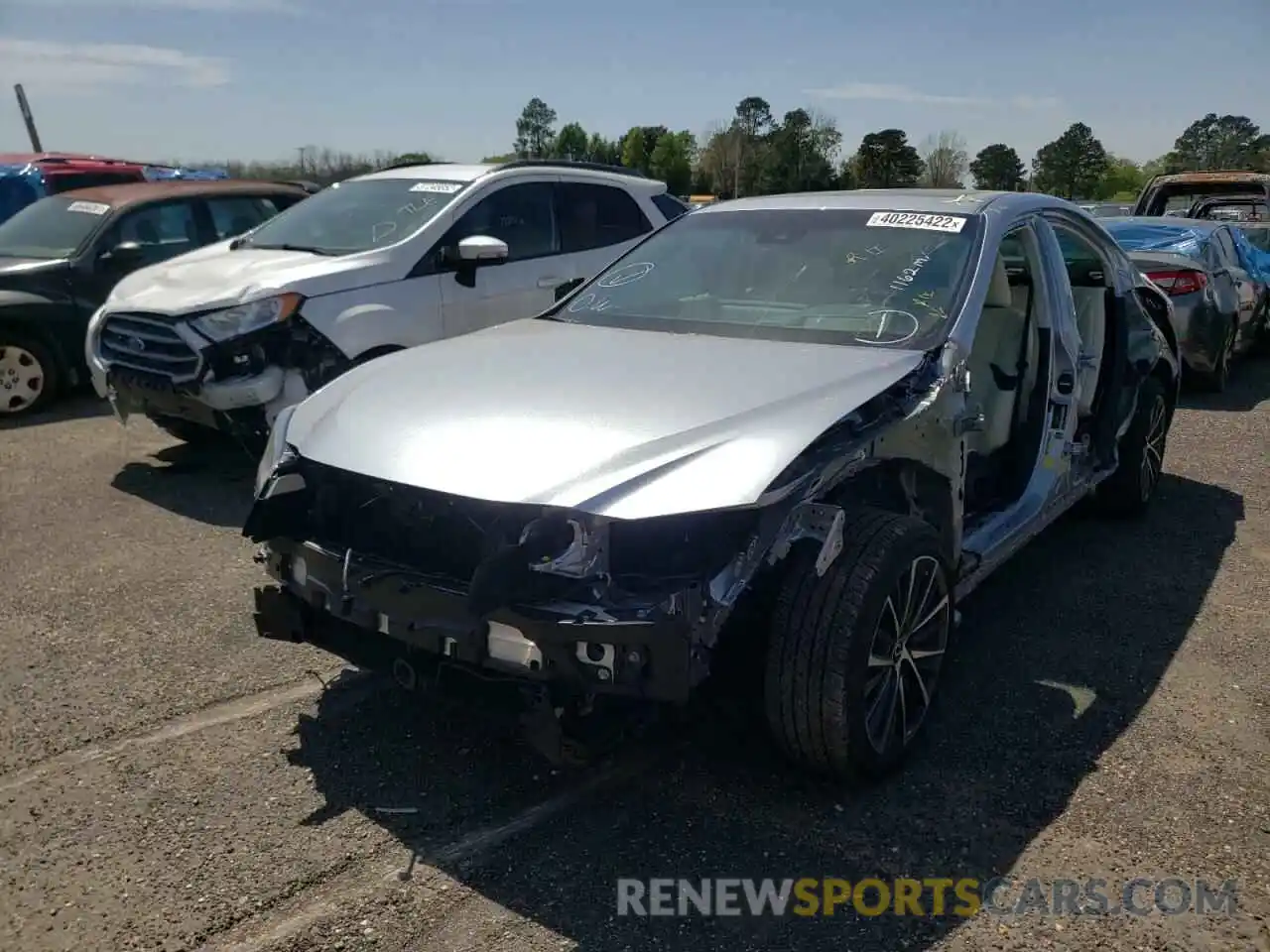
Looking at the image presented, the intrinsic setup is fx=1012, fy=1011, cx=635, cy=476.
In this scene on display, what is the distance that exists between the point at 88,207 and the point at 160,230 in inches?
26.2

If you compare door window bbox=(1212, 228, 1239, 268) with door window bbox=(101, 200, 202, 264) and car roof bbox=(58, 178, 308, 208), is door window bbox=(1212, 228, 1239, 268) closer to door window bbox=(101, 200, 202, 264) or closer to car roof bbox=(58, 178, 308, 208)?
car roof bbox=(58, 178, 308, 208)

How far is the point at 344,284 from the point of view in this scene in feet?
19.8

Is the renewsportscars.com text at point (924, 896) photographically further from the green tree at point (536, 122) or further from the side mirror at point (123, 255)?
the green tree at point (536, 122)

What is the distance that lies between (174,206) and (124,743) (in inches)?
269

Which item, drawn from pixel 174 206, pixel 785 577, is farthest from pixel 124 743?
pixel 174 206

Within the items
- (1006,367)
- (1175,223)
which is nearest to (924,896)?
(1006,367)

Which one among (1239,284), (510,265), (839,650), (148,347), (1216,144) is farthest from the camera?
(1216,144)

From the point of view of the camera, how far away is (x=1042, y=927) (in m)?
2.53

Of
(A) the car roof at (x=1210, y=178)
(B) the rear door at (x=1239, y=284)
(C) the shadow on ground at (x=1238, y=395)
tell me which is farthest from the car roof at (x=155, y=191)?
(A) the car roof at (x=1210, y=178)

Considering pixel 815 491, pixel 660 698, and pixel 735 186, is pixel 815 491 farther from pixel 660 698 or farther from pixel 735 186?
pixel 735 186

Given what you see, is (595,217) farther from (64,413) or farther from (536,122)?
(536,122)

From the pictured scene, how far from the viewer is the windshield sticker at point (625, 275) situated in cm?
441

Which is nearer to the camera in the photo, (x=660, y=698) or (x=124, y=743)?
(x=660, y=698)

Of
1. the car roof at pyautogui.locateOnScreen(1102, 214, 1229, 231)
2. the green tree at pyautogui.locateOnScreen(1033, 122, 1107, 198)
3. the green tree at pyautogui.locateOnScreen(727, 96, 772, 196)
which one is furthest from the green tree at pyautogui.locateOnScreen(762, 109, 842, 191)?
the car roof at pyautogui.locateOnScreen(1102, 214, 1229, 231)
